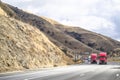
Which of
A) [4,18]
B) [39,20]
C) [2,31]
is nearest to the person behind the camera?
[2,31]

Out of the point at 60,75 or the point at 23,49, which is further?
the point at 23,49

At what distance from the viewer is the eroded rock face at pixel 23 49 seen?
162 feet

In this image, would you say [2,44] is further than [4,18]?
No

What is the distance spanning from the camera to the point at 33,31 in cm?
6712

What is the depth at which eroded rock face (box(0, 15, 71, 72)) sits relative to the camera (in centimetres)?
4941

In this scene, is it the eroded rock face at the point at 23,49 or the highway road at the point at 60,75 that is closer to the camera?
the highway road at the point at 60,75

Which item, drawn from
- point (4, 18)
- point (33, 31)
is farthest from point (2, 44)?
point (33, 31)

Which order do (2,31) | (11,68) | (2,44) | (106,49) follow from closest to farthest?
1. (11,68)
2. (2,44)
3. (2,31)
4. (106,49)

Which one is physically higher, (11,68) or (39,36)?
(39,36)

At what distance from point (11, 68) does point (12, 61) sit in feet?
7.94

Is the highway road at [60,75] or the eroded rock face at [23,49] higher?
the eroded rock face at [23,49]

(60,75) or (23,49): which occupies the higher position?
(23,49)

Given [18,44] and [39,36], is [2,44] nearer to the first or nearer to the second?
[18,44]

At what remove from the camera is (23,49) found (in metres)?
55.8
